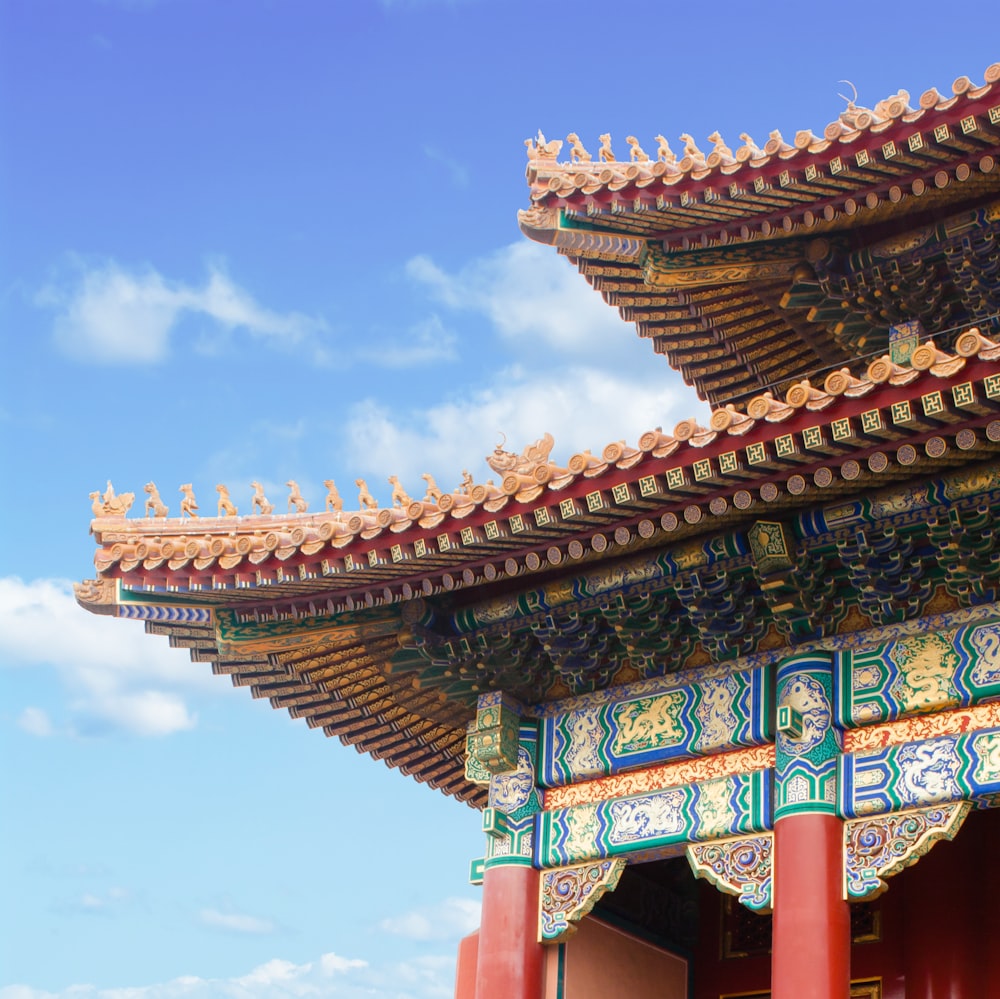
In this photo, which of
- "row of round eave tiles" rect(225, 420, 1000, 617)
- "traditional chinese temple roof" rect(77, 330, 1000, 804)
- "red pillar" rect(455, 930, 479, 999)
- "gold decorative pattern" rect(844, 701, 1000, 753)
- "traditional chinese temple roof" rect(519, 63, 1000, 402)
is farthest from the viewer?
"red pillar" rect(455, 930, 479, 999)

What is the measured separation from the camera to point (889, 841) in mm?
9500

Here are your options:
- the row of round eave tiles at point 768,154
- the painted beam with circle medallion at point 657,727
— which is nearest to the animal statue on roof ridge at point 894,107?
the row of round eave tiles at point 768,154

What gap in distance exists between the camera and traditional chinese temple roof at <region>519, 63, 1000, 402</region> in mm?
11266

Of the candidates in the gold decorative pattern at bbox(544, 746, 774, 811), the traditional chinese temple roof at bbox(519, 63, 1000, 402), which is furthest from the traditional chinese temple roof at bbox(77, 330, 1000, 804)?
the traditional chinese temple roof at bbox(519, 63, 1000, 402)

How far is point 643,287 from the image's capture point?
45.0 feet

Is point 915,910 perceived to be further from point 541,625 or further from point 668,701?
point 541,625

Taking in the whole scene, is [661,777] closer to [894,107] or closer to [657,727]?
[657,727]

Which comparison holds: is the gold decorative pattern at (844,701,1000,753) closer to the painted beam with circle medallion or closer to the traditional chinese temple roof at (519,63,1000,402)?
the painted beam with circle medallion

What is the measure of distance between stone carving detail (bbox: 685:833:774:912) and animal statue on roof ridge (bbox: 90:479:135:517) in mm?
4548

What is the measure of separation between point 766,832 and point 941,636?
1541 millimetres

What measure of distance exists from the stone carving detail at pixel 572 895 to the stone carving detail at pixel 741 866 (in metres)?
0.64

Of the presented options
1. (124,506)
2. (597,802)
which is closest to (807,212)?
(597,802)

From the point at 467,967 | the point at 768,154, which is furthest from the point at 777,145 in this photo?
the point at 467,967

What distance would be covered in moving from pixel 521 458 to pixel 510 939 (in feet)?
9.91
